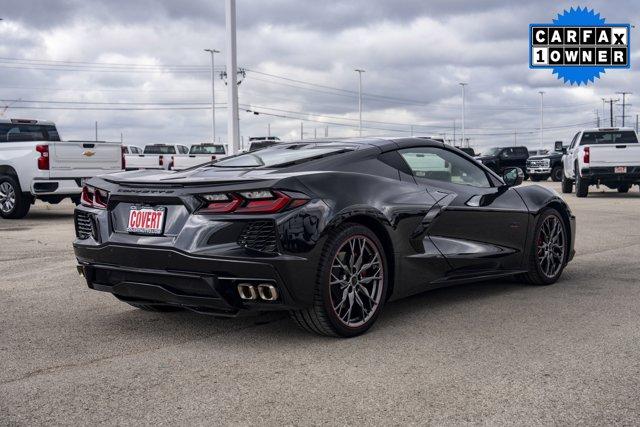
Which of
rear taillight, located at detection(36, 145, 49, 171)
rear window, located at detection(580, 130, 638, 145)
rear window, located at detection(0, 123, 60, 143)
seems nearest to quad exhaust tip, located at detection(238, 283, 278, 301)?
rear taillight, located at detection(36, 145, 49, 171)

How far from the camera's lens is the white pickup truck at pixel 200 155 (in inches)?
1359

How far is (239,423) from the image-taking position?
3320mm

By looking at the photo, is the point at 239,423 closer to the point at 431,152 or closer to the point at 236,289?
the point at 236,289

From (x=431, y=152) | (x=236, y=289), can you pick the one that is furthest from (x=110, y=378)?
(x=431, y=152)

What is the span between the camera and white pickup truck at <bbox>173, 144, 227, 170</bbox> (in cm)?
3453

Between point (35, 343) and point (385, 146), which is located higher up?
point (385, 146)

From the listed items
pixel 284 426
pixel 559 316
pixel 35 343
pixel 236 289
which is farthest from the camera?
pixel 559 316

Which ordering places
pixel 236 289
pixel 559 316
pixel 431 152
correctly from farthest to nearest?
pixel 431 152, pixel 559 316, pixel 236 289

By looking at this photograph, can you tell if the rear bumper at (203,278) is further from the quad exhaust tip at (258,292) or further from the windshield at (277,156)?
the windshield at (277,156)

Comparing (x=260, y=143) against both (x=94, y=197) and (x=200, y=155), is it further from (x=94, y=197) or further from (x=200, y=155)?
(x=94, y=197)

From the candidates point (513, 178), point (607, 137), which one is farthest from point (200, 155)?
point (513, 178)

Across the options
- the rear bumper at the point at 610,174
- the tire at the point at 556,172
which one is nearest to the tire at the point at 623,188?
the rear bumper at the point at 610,174

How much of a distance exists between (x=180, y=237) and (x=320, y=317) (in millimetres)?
998

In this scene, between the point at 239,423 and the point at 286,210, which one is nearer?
the point at 239,423
